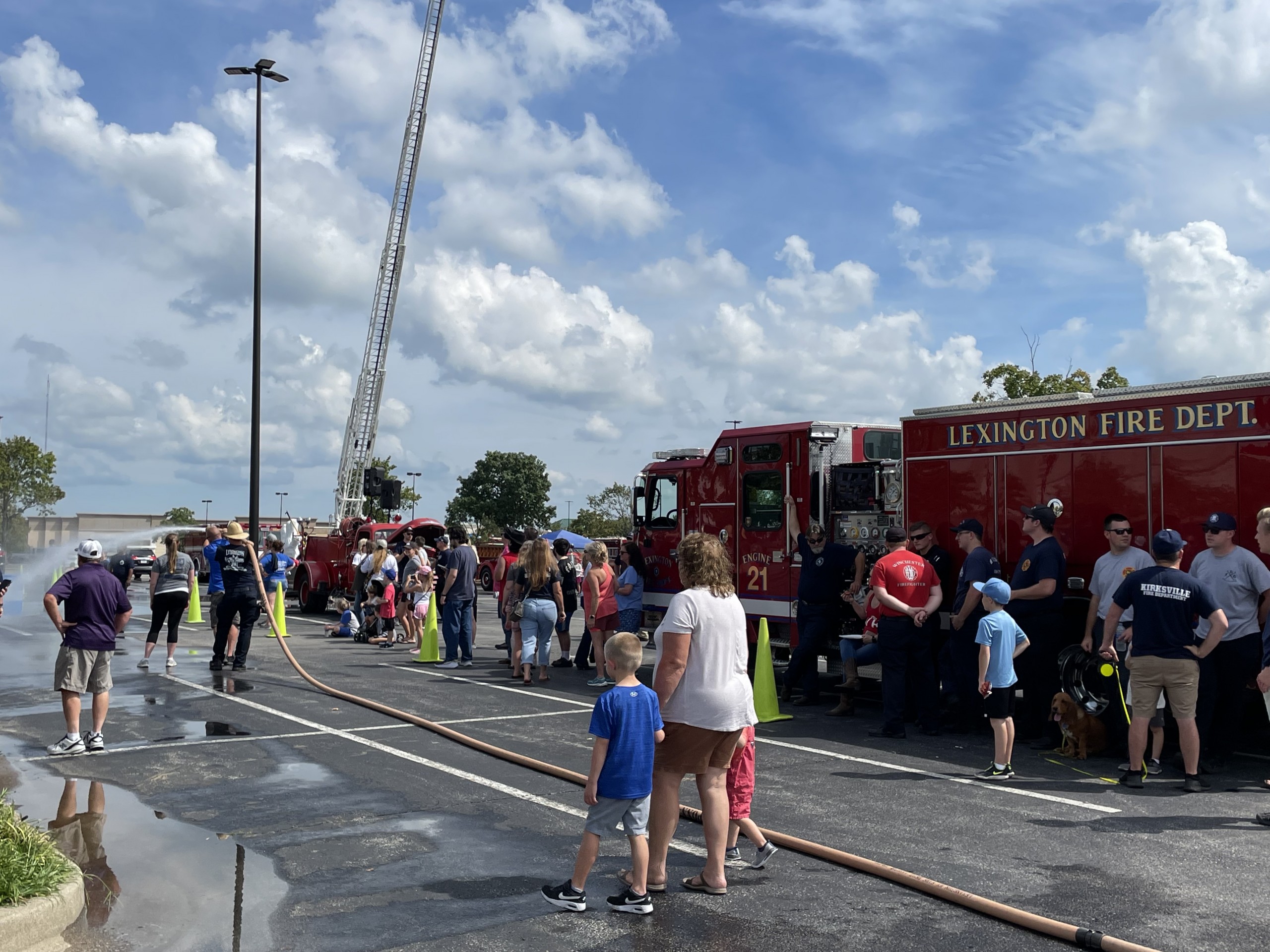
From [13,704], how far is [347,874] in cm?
746

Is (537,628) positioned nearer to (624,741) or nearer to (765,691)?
(765,691)

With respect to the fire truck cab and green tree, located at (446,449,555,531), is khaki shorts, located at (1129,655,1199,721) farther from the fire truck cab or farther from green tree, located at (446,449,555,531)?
green tree, located at (446,449,555,531)

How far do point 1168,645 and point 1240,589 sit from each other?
100 cm

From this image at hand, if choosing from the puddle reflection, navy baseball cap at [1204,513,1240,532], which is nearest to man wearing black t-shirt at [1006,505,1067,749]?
navy baseball cap at [1204,513,1240,532]

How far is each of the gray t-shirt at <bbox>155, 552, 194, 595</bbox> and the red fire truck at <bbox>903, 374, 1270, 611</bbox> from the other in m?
8.84

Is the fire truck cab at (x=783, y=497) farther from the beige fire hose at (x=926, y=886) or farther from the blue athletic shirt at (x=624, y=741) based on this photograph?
the blue athletic shirt at (x=624, y=741)

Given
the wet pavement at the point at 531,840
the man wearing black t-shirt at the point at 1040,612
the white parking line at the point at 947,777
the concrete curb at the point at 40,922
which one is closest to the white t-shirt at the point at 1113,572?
the man wearing black t-shirt at the point at 1040,612

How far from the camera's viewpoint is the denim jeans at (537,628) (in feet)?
43.6

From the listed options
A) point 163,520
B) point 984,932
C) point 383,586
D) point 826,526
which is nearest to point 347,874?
point 984,932

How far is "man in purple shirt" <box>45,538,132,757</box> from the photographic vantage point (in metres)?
8.62

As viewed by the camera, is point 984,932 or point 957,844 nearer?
point 984,932

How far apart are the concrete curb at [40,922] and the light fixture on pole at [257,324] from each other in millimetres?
18902

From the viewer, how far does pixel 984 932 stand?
16.1 feet

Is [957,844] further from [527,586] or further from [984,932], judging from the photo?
[527,586]
